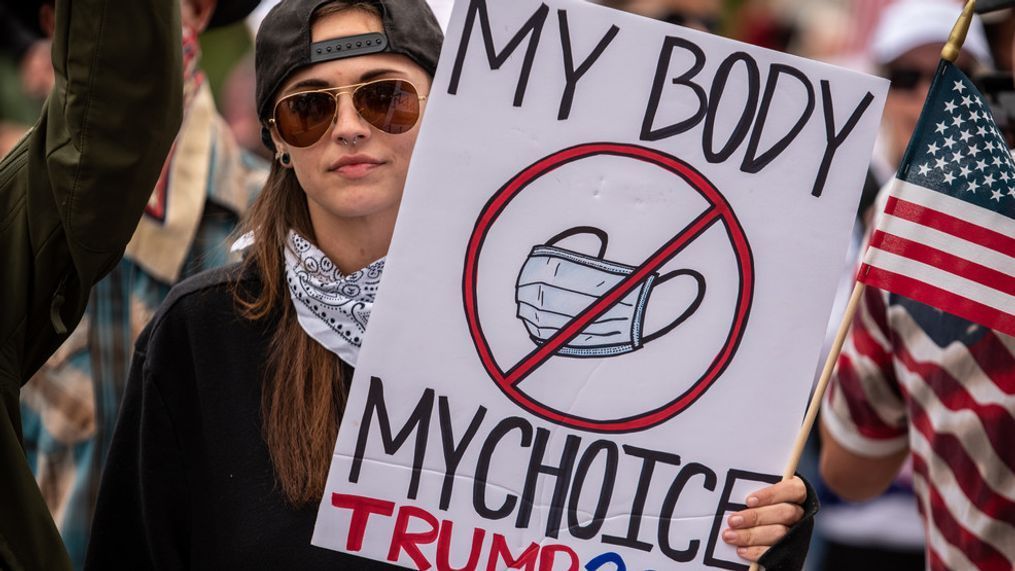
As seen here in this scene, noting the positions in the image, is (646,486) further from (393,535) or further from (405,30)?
(405,30)

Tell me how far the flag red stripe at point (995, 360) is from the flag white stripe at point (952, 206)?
412 mm

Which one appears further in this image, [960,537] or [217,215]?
[217,215]

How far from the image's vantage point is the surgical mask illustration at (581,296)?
2.41m

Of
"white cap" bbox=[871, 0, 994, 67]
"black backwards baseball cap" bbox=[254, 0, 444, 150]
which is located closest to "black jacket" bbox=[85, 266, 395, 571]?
"black backwards baseball cap" bbox=[254, 0, 444, 150]

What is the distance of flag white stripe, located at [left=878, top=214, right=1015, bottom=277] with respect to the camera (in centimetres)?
256

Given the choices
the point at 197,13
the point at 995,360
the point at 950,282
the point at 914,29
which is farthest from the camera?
the point at 914,29

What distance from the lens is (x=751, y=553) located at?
2.39m

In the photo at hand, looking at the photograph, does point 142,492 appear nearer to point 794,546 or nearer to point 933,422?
point 794,546

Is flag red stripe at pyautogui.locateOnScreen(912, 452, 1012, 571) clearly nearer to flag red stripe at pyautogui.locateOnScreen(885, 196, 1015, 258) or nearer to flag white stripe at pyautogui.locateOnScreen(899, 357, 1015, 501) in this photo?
flag white stripe at pyautogui.locateOnScreen(899, 357, 1015, 501)

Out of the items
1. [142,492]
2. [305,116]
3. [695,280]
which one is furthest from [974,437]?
[142,492]

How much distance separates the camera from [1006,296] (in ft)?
8.45

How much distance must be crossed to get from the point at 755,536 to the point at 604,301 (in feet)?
1.53

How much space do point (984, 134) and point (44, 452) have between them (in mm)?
2596

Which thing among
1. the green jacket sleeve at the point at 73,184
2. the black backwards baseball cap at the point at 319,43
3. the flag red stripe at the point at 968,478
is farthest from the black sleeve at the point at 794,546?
the green jacket sleeve at the point at 73,184
